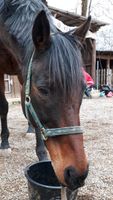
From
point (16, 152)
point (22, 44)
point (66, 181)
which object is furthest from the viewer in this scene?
point (16, 152)

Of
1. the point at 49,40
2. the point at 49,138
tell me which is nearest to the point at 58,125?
the point at 49,138

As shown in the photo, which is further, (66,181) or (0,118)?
(0,118)

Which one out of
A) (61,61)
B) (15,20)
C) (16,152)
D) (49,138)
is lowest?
(16,152)

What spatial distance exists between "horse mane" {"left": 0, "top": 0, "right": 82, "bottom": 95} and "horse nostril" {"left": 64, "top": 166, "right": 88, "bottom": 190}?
15.4 inches

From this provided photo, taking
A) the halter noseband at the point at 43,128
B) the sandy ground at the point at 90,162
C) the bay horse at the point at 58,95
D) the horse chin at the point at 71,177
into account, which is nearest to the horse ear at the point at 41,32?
the bay horse at the point at 58,95

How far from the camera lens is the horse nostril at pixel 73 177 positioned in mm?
1558

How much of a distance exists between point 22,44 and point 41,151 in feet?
4.12

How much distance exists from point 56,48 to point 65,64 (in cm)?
11

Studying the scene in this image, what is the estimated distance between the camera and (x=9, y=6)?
2.35 meters

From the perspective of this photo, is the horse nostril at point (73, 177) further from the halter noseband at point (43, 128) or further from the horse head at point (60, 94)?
the halter noseband at point (43, 128)

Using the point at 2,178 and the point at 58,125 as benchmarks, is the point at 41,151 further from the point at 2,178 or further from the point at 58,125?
the point at 58,125

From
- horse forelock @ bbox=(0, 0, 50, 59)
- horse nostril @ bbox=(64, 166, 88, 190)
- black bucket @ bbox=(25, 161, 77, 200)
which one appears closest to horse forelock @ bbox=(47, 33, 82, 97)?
horse forelock @ bbox=(0, 0, 50, 59)

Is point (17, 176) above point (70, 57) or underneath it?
underneath

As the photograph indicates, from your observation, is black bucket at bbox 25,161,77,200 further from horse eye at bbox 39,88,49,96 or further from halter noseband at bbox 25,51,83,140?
horse eye at bbox 39,88,49,96
